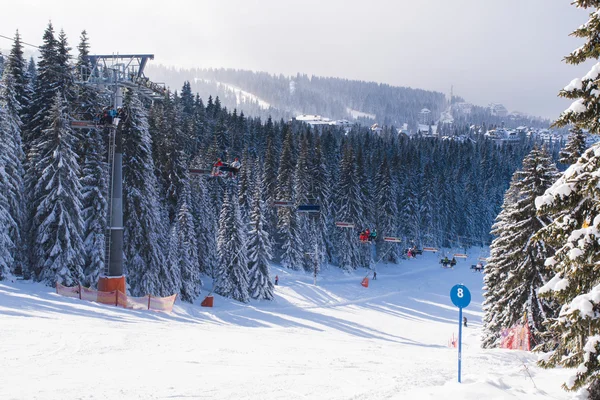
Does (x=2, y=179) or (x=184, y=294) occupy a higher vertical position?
(x=2, y=179)

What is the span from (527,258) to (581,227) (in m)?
14.2

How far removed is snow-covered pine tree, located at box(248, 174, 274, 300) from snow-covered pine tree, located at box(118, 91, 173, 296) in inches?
510

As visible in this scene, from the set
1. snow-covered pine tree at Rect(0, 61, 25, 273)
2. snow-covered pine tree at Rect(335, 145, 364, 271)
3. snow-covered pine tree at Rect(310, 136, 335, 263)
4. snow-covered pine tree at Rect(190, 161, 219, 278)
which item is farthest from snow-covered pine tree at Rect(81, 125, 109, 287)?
snow-covered pine tree at Rect(335, 145, 364, 271)

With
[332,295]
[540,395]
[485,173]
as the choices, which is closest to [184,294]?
[332,295]

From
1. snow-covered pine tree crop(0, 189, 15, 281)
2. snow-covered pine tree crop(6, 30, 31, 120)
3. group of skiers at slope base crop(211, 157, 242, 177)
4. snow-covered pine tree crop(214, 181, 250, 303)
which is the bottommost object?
snow-covered pine tree crop(214, 181, 250, 303)

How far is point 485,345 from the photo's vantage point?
24.4 m

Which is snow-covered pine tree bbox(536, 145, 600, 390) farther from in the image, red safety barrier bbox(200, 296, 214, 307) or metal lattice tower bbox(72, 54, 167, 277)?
red safety barrier bbox(200, 296, 214, 307)

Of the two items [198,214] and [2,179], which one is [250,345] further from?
[198,214]

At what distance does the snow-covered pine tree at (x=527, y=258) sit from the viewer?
2169 cm

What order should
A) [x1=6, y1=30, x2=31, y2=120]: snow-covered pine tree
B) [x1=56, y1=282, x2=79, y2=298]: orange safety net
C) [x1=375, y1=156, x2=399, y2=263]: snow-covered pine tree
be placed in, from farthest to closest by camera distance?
1. [x1=375, y1=156, x2=399, y2=263]: snow-covered pine tree
2. [x1=6, y1=30, x2=31, y2=120]: snow-covered pine tree
3. [x1=56, y1=282, x2=79, y2=298]: orange safety net

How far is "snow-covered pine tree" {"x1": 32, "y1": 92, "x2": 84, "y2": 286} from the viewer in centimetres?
3152

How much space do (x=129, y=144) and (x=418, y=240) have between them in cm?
6682

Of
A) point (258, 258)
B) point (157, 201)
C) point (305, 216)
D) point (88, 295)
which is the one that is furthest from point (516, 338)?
point (305, 216)

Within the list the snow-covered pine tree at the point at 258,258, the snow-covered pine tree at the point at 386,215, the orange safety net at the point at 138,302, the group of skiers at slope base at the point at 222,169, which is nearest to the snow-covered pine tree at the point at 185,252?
the group of skiers at slope base at the point at 222,169
